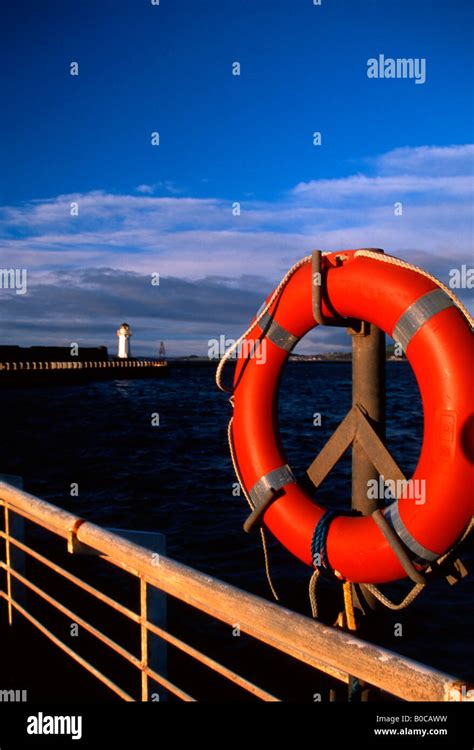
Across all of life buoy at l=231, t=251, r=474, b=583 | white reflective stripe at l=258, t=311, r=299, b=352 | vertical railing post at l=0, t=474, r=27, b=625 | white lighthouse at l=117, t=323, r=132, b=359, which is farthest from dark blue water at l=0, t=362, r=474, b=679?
white lighthouse at l=117, t=323, r=132, b=359

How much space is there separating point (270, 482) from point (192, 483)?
7884 millimetres

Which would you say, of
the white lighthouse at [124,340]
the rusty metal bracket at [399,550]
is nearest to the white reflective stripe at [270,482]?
the rusty metal bracket at [399,550]

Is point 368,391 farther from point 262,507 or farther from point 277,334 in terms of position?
point 262,507

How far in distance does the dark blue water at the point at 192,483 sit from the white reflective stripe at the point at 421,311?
1294mm

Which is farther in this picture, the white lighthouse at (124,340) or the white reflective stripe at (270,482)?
the white lighthouse at (124,340)

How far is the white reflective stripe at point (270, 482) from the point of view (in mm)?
2719

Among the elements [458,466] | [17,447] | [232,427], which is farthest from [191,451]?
[458,466]

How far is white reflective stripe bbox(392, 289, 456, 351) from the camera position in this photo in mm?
2275

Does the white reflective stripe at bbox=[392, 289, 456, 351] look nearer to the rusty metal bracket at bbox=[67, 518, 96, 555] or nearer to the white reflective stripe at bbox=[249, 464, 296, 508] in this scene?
the white reflective stripe at bbox=[249, 464, 296, 508]

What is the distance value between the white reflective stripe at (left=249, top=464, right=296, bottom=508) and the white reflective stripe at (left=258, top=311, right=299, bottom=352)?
0.57m

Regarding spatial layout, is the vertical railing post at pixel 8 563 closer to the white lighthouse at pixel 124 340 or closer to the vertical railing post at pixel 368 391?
the vertical railing post at pixel 368 391

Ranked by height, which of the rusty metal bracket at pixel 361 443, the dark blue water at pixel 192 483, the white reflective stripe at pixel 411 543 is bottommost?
the dark blue water at pixel 192 483

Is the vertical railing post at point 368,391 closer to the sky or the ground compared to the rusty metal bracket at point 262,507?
closer to the sky

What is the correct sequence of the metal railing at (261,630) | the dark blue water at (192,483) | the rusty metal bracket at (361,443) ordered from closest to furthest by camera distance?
the metal railing at (261,630) < the rusty metal bracket at (361,443) < the dark blue water at (192,483)
